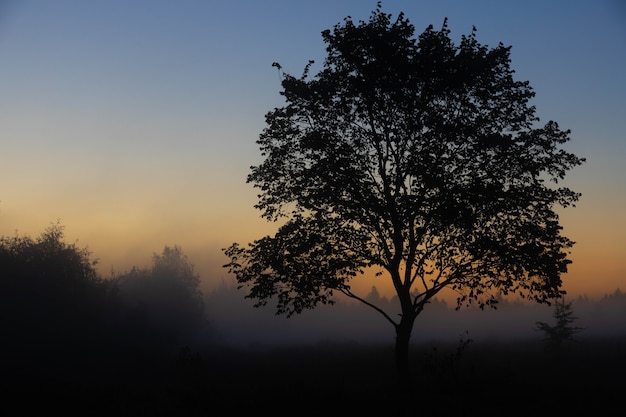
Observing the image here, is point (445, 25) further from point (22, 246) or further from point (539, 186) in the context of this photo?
point (22, 246)

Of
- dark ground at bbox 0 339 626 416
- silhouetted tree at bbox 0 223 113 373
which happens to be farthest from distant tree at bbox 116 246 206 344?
dark ground at bbox 0 339 626 416

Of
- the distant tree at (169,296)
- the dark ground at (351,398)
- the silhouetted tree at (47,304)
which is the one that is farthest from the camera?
the distant tree at (169,296)

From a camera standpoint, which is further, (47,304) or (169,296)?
(169,296)

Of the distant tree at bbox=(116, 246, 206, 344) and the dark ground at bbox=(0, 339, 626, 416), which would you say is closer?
the dark ground at bbox=(0, 339, 626, 416)

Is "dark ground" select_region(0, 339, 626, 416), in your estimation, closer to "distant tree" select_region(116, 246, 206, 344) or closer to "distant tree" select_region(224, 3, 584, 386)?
"distant tree" select_region(224, 3, 584, 386)

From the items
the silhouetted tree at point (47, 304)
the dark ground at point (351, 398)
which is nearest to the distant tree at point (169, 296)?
the silhouetted tree at point (47, 304)

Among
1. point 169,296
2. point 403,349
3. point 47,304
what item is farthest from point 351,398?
point 169,296

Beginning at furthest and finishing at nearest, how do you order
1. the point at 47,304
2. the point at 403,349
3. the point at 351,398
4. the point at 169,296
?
the point at 169,296
the point at 47,304
the point at 403,349
the point at 351,398

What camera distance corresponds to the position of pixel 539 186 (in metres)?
18.9

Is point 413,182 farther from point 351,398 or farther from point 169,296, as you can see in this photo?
point 169,296

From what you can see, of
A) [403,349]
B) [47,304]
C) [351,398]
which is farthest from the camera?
[47,304]

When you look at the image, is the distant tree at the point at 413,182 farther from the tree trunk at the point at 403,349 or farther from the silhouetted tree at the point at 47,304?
the silhouetted tree at the point at 47,304

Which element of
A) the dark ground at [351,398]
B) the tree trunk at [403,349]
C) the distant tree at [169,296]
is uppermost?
the distant tree at [169,296]

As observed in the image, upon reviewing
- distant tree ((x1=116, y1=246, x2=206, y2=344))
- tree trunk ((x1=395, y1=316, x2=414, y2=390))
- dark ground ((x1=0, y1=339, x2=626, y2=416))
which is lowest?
dark ground ((x1=0, y1=339, x2=626, y2=416))
